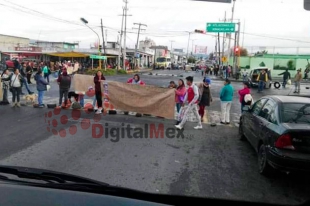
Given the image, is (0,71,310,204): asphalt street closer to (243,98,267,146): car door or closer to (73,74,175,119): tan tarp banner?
(243,98,267,146): car door

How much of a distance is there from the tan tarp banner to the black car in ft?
15.0

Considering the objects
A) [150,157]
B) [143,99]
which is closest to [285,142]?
[150,157]

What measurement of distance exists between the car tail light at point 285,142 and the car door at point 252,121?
1478 millimetres

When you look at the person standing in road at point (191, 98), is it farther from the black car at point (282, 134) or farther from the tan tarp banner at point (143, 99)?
the black car at point (282, 134)

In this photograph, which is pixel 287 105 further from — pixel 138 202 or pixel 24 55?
pixel 24 55

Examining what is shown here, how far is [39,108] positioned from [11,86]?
160 centimetres

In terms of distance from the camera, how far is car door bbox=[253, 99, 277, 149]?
18.5 feet

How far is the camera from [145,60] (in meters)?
86.6

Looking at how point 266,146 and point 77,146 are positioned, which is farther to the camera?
point 77,146

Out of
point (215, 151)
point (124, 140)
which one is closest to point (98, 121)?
point (124, 140)

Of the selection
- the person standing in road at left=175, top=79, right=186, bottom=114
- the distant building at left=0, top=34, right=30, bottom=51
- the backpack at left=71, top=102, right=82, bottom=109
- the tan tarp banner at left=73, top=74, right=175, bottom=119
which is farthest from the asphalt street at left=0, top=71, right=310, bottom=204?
the distant building at left=0, top=34, right=30, bottom=51

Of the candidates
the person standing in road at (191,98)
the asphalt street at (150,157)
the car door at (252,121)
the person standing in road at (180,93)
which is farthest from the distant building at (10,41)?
the car door at (252,121)

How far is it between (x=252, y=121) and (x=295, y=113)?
1434mm

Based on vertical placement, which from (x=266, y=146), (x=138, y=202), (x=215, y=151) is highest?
(x=138, y=202)
